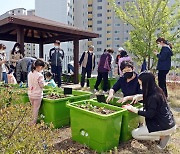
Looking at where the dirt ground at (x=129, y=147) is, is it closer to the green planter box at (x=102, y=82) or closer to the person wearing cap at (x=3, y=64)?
the person wearing cap at (x=3, y=64)

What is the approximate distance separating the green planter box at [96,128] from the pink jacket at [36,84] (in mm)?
783

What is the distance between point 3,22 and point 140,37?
4.53 metres

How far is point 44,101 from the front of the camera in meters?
3.62

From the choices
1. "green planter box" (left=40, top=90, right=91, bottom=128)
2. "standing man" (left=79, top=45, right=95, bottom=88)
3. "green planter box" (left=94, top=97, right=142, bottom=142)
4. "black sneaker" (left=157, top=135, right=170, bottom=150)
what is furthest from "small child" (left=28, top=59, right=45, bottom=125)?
"standing man" (left=79, top=45, right=95, bottom=88)

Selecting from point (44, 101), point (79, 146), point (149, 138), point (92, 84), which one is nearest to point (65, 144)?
point (79, 146)

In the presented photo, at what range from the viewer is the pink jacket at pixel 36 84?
3535 millimetres

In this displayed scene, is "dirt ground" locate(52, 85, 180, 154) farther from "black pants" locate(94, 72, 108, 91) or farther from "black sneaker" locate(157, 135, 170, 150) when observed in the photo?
"black pants" locate(94, 72, 108, 91)

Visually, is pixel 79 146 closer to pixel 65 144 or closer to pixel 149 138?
pixel 65 144

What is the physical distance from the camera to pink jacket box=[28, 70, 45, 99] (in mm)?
3535

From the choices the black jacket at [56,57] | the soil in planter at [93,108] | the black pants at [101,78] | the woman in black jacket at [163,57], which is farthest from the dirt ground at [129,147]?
the black jacket at [56,57]

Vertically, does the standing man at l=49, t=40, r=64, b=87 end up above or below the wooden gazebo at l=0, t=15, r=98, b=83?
below

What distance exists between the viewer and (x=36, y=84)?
3561 mm

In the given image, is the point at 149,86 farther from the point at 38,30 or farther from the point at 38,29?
the point at 38,30

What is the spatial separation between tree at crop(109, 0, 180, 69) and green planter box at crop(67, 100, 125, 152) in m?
4.96
